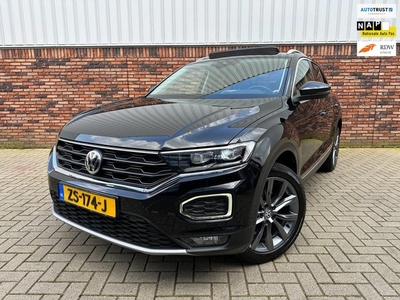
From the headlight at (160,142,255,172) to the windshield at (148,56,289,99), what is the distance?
0.99 m

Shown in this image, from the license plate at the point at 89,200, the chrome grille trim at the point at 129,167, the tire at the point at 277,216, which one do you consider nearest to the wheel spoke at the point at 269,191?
the tire at the point at 277,216

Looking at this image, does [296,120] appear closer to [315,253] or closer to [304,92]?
[304,92]

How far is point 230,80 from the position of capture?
122 inches

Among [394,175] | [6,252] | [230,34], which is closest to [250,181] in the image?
[6,252]

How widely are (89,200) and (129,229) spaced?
35 centimetres

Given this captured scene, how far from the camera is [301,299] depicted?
1993 mm

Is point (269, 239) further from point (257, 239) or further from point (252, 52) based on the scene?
point (252, 52)

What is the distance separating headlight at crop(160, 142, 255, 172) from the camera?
74.3 inches

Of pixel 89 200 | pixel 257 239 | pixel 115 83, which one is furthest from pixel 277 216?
pixel 115 83

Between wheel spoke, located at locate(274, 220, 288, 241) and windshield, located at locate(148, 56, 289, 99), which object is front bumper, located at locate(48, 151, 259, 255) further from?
windshield, located at locate(148, 56, 289, 99)

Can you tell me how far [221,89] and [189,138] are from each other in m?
1.23

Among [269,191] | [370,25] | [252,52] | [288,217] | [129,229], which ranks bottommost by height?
[288,217]

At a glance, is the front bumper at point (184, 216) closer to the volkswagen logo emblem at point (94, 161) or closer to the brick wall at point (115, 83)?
the volkswagen logo emblem at point (94, 161)

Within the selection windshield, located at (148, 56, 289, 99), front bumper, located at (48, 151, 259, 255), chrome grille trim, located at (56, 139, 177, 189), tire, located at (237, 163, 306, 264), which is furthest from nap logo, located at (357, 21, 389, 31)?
chrome grille trim, located at (56, 139, 177, 189)
